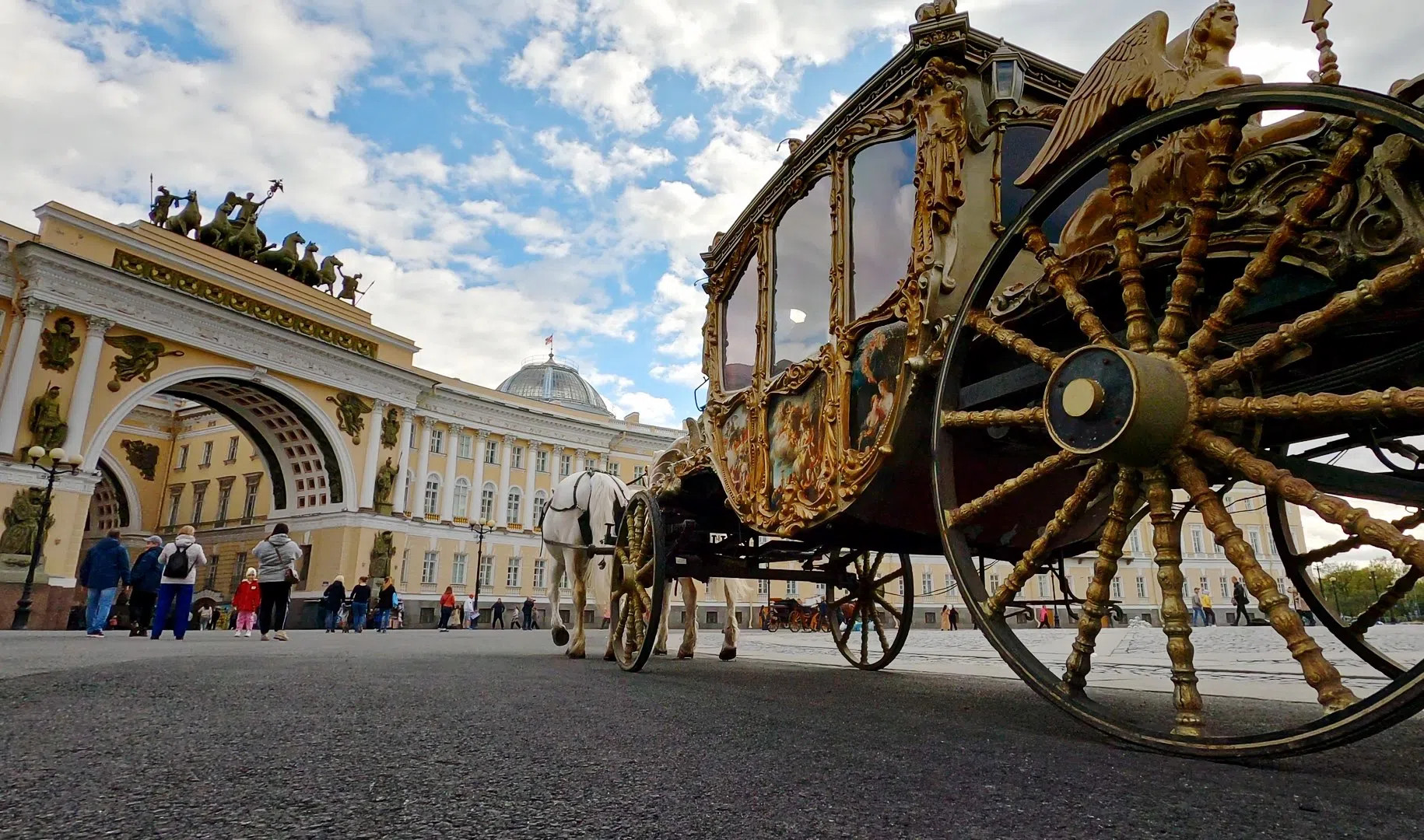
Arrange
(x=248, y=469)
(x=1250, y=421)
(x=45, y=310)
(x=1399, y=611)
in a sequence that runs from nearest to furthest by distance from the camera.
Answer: (x=1250, y=421)
(x=45, y=310)
(x=1399, y=611)
(x=248, y=469)

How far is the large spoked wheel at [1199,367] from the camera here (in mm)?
1815

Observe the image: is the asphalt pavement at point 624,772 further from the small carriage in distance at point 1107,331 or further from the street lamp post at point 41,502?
the street lamp post at point 41,502

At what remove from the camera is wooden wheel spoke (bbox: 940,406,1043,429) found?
252cm

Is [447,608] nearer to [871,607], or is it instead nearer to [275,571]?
[275,571]

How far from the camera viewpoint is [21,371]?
20.5 meters

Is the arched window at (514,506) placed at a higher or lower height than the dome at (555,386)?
lower

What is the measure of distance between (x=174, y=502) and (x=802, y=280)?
155 feet

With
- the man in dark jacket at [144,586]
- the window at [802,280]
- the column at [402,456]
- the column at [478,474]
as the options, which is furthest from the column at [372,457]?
the window at [802,280]

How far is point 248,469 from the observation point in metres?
39.1

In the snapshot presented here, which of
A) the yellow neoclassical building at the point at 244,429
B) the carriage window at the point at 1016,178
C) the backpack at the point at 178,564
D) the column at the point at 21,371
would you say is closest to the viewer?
the carriage window at the point at 1016,178

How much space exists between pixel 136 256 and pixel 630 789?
28.9 meters

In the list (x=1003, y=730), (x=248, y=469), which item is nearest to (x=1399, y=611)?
(x=1003, y=730)

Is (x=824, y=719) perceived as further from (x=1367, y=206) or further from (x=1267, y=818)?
(x=1367, y=206)

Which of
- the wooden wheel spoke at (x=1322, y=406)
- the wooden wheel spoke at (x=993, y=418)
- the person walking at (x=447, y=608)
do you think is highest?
the wooden wheel spoke at (x=993, y=418)
